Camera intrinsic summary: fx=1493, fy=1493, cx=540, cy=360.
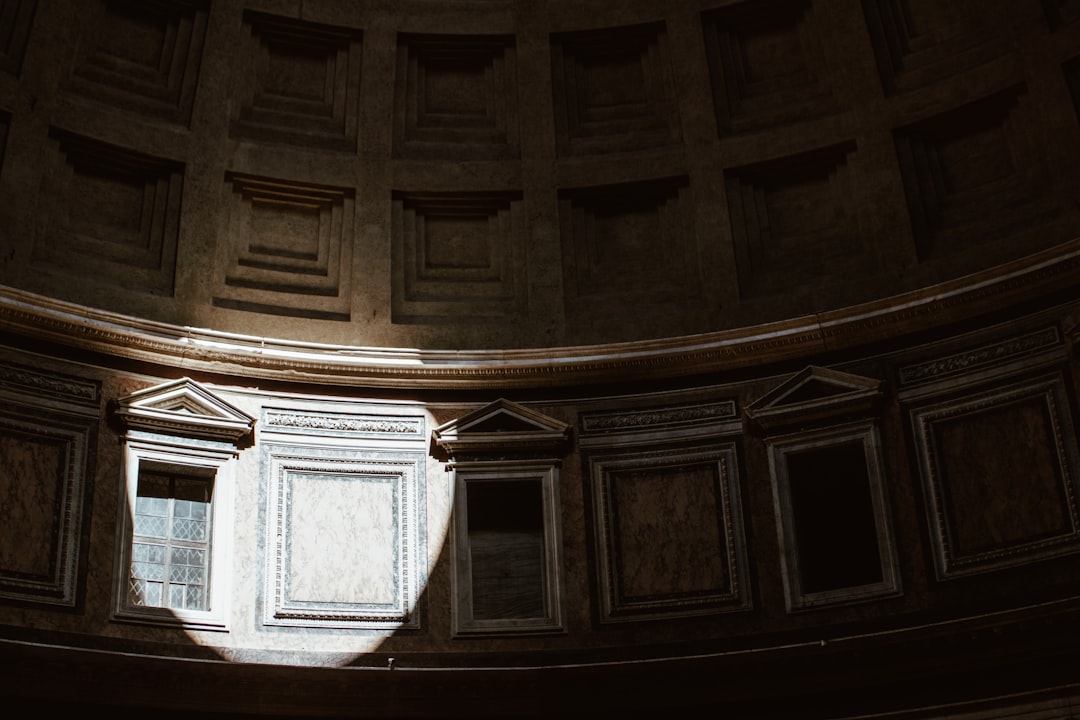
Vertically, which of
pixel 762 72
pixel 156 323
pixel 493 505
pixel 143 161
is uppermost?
pixel 762 72

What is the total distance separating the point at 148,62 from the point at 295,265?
2.97m

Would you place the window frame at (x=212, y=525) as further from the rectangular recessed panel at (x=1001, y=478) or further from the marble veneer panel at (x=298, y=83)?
the rectangular recessed panel at (x=1001, y=478)

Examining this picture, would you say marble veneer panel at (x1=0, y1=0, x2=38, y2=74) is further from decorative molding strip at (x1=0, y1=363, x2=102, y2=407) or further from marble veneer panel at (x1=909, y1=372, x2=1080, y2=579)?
marble veneer panel at (x1=909, y1=372, x2=1080, y2=579)

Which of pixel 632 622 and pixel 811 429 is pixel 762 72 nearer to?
pixel 811 429

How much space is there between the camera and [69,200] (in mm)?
16688

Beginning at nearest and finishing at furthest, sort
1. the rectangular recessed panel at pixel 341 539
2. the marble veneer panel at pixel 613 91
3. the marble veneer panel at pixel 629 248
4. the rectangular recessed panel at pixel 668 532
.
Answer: the rectangular recessed panel at pixel 341 539
the rectangular recessed panel at pixel 668 532
the marble veneer panel at pixel 629 248
the marble veneer panel at pixel 613 91

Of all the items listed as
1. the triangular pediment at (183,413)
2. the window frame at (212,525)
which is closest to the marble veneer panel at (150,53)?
the triangular pediment at (183,413)

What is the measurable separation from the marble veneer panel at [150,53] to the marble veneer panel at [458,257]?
285cm

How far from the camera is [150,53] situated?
17641 millimetres

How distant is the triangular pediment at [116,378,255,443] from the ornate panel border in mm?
486

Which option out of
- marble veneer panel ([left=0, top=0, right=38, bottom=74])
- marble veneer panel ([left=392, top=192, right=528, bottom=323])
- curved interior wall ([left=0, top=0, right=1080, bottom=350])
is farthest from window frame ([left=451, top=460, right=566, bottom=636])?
marble veneer panel ([left=0, top=0, right=38, bottom=74])

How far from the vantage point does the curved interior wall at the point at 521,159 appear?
1658 centimetres

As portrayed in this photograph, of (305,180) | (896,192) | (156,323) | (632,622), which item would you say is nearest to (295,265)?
(305,180)

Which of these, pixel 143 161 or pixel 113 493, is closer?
pixel 113 493
